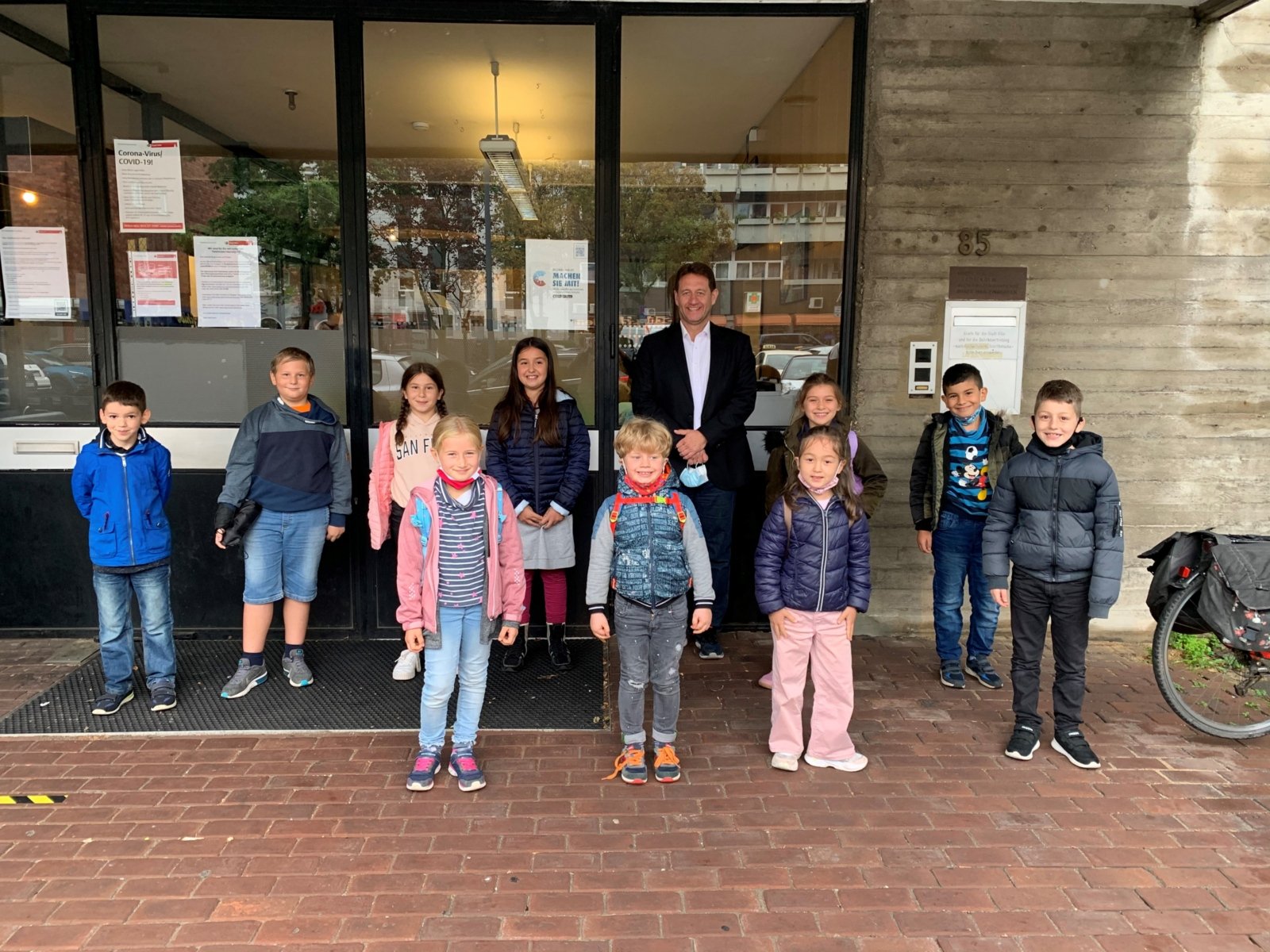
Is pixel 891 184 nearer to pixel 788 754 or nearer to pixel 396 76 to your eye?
pixel 396 76

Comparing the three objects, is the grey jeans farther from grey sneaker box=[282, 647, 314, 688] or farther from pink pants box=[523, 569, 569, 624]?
grey sneaker box=[282, 647, 314, 688]

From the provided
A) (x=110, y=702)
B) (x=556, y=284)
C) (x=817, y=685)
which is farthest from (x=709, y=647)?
(x=110, y=702)

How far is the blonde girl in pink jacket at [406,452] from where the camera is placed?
15.2ft

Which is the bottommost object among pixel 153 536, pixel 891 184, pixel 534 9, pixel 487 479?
pixel 153 536

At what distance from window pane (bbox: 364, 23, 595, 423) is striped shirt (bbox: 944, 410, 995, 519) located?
2243 millimetres

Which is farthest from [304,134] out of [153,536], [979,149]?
[979,149]

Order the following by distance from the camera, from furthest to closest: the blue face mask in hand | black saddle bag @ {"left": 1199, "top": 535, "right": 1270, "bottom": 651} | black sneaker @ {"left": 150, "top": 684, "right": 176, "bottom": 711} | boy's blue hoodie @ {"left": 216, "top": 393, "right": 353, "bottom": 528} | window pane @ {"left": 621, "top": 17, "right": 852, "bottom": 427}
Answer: window pane @ {"left": 621, "top": 17, "right": 852, "bottom": 427} → the blue face mask in hand → boy's blue hoodie @ {"left": 216, "top": 393, "right": 353, "bottom": 528} → black sneaker @ {"left": 150, "top": 684, "right": 176, "bottom": 711} → black saddle bag @ {"left": 1199, "top": 535, "right": 1270, "bottom": 651}

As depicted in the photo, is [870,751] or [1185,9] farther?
[1185,9]

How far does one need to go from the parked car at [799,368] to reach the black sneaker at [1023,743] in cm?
242

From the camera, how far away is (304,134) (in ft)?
16.9

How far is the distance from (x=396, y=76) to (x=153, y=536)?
2.99m

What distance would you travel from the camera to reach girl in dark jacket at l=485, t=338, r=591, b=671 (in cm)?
472

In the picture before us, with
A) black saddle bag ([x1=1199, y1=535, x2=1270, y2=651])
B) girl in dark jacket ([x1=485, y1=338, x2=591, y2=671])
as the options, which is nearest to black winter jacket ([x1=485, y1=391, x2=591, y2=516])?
girl in dark jacket ([x1=485, y1=338, x2=591, y2=671])

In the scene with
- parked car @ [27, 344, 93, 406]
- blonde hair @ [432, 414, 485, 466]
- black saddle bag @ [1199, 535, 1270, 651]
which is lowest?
black saddle bag @ [1199, 535, 1270, 651]
